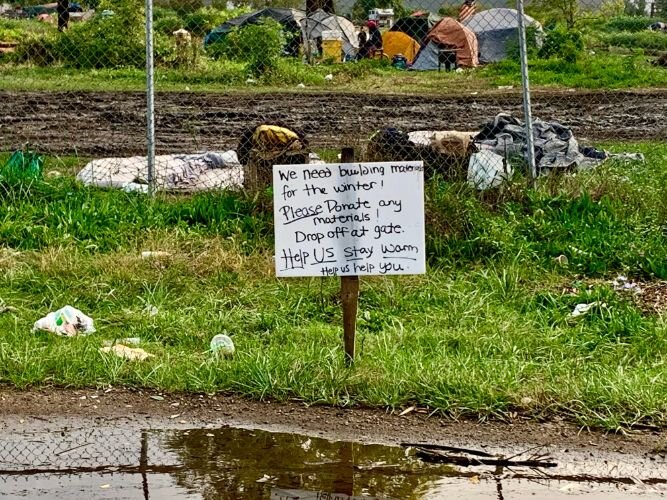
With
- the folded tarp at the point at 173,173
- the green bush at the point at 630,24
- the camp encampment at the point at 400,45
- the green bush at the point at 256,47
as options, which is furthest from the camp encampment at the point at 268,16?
the folded tarp at the point at 173,173

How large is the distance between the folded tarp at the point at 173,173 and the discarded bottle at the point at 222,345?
8.13ft

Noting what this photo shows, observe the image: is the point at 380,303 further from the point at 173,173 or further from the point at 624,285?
the point at 173,173

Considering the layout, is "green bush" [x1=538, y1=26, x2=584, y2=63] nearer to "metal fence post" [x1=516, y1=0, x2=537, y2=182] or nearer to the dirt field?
the dirt field

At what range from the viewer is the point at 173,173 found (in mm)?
9328

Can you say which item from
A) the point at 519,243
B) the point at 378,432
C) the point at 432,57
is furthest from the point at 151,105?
the point at 432,57

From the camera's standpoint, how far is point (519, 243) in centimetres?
763

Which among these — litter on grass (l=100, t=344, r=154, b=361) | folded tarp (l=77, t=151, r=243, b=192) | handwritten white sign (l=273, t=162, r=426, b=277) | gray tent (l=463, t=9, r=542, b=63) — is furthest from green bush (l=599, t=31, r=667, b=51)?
litter on grass (l=100, t=344, r=154, b=361)

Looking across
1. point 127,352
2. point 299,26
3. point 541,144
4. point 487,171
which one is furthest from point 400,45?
point 127,352

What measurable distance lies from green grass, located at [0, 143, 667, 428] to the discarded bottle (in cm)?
7

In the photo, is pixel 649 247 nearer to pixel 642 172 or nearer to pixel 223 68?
pixel 642 172

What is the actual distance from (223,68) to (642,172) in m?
12.8

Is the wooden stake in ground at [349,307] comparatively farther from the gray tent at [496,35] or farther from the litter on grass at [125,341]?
the gray tent at [496,35]

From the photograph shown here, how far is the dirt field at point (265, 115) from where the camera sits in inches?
496

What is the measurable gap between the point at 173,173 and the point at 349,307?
13.3 ft
